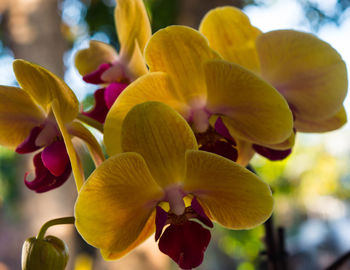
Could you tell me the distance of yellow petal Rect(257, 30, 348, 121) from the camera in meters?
0.43

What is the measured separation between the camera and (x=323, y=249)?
4539mm

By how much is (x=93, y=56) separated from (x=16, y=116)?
16cm

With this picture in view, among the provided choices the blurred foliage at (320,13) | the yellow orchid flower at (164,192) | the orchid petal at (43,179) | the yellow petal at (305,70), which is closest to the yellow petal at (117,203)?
the yellow orchid flower at (164,192)

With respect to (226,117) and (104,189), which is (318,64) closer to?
(226,117)

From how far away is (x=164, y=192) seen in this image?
0.38 m

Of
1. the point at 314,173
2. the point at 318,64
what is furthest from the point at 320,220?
the point at 318,64

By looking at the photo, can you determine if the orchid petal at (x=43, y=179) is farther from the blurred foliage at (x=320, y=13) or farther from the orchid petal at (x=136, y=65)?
the blurred foliage at (x=320, y=13)

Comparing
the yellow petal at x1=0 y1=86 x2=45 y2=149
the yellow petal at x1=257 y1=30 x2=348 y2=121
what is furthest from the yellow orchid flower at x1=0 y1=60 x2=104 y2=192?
the yellow petal at x1=257 y1=30 x2=348 y2=121

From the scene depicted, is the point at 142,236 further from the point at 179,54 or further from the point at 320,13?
the point at 320,13

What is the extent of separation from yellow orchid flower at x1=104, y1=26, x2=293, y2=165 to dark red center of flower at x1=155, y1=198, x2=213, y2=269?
0.07 metres

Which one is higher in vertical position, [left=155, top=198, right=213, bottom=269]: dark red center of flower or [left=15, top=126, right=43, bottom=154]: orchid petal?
[left=15, top=126, right=43, bottom=154]: orchid petal

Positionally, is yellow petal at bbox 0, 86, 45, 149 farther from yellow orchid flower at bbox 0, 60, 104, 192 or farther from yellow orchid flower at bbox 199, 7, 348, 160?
yellow orchid flower at bbox 199, 7, 348, 160

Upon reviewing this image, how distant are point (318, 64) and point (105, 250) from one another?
1.02 feet

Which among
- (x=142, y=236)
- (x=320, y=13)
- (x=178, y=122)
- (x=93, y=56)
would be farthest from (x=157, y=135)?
(x=320, y=13)
